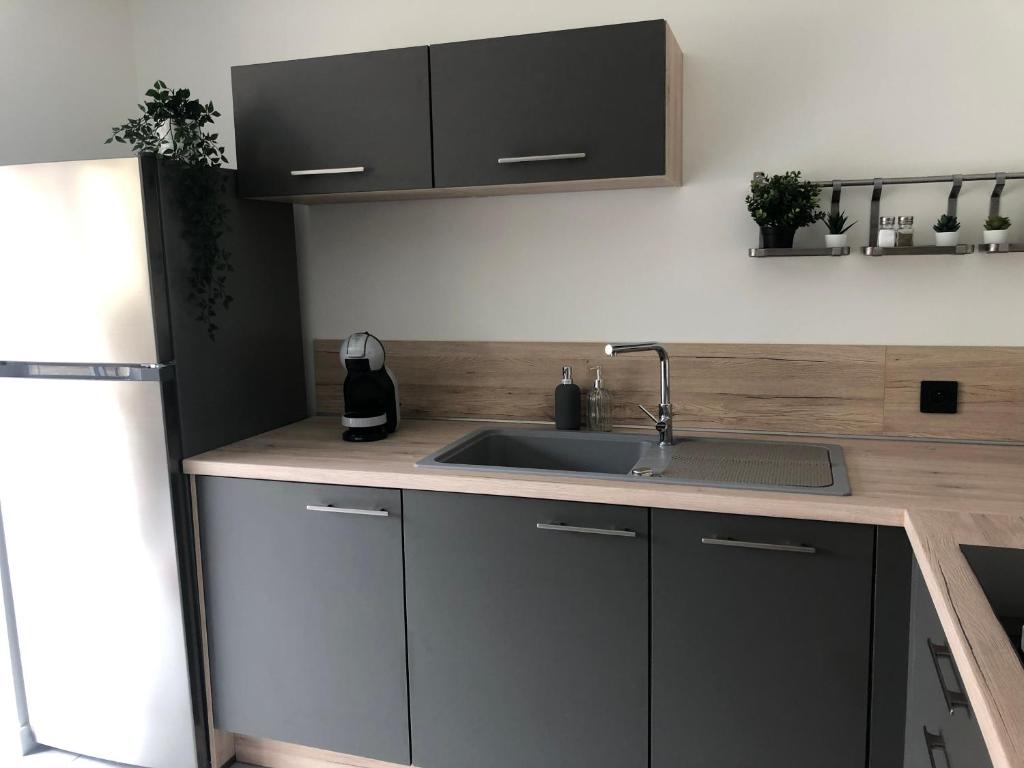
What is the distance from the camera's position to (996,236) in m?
2.05

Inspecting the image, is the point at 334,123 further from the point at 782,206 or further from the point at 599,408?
the point at 782,206

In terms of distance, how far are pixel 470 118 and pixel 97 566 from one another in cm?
157

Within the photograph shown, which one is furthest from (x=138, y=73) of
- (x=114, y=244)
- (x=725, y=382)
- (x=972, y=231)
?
(x=972, y=231)

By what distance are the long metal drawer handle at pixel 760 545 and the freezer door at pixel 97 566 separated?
139cm

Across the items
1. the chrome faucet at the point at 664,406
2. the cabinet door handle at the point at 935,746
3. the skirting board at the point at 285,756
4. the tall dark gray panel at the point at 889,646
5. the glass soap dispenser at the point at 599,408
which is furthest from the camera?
the glass soap dispenser at the point at 599,408

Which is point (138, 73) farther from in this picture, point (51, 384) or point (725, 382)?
point (725, 382)

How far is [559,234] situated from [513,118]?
459mm

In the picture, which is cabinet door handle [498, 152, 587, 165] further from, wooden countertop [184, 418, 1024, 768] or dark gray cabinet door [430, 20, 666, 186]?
wooden countertop [184, 418, 1024, 768]

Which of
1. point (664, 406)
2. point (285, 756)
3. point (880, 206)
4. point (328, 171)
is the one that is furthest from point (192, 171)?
point (880, 206)

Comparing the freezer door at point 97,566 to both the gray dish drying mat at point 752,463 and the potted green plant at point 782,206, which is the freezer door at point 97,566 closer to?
the gray dish drying mat at point 752,463

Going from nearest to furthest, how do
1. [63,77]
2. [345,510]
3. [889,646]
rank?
[889,646] → [345,510] → [63,77]

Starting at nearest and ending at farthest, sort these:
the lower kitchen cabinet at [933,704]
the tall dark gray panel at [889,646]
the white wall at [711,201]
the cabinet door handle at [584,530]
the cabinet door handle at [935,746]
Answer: the lower kitchen cabinet at [933,704] < the cabinet door handle at [935,746] < the tall dark gray panel at [889,646] < the cabinet door handle at [584,530] < the white wall at [711,201]

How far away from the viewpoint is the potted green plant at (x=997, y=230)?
204 cm

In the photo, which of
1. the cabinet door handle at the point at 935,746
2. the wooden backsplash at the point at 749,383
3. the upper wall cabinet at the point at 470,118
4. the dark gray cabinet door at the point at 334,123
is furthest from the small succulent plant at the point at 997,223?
the dark gray cabinet door at the point at 334,123
